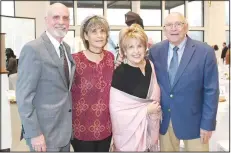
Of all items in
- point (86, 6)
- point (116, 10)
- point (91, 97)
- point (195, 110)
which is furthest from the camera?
point (116, 10)

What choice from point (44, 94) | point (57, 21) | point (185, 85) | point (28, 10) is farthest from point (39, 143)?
point (28, 10)

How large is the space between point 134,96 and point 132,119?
0.15 metres

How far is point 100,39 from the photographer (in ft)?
6.61

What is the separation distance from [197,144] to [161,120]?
295mm

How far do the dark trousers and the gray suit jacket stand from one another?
13 centimetres

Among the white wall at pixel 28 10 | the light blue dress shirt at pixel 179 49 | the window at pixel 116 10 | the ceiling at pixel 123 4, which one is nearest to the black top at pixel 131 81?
the light blue dress shirt at pixel 179 49

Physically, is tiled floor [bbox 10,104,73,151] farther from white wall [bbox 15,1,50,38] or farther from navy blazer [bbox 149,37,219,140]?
white wall [bbox 15,1,50,38]

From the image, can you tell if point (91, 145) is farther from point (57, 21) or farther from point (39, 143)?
point (57, 21)

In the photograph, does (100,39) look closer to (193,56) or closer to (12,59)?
(193,56)

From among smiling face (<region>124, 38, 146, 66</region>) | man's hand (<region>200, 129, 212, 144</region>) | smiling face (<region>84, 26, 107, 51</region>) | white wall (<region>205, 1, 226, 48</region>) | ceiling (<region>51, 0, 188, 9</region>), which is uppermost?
ceiling (<region>51, 0, 188, 9</region>)

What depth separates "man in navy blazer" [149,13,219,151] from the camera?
2.05m

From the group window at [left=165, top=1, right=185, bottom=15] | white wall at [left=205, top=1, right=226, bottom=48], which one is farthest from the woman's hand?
white wall at [left=205, top=1, right=226, bottom=48]

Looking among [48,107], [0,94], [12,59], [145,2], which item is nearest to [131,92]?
[48,107]

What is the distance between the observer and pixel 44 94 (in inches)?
71.8
